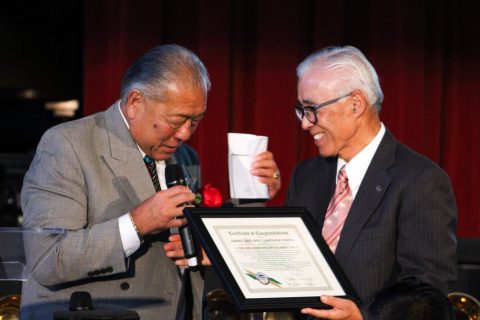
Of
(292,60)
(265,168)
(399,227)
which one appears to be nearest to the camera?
(399,227)

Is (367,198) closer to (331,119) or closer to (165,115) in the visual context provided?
(331,119)

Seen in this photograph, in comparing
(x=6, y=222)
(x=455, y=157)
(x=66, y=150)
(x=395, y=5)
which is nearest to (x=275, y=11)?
(x=395, y=5)

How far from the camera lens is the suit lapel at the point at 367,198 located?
282cm

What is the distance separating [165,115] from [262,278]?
0.64 m

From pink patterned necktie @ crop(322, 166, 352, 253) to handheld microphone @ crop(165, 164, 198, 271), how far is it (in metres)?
0.46

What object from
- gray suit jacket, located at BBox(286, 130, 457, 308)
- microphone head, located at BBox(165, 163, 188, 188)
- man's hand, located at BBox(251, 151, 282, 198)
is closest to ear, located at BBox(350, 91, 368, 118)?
gray suit jacket, located at BBox(286, 130, 457, 308)

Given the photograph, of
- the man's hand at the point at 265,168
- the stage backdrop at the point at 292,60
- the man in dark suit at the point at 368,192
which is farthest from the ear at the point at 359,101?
the stage backdrop at the point at 292,60

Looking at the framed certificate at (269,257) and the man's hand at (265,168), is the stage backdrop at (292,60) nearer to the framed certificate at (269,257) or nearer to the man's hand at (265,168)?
the man's hand at (265,168)

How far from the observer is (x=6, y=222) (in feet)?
15.6

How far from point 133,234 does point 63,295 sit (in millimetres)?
288

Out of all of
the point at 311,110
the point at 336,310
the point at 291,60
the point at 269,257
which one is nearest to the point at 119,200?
the point at 269,257

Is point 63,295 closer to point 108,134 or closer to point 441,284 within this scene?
point 108,134

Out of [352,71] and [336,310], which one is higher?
[352,71]

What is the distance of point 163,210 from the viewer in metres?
2.66
